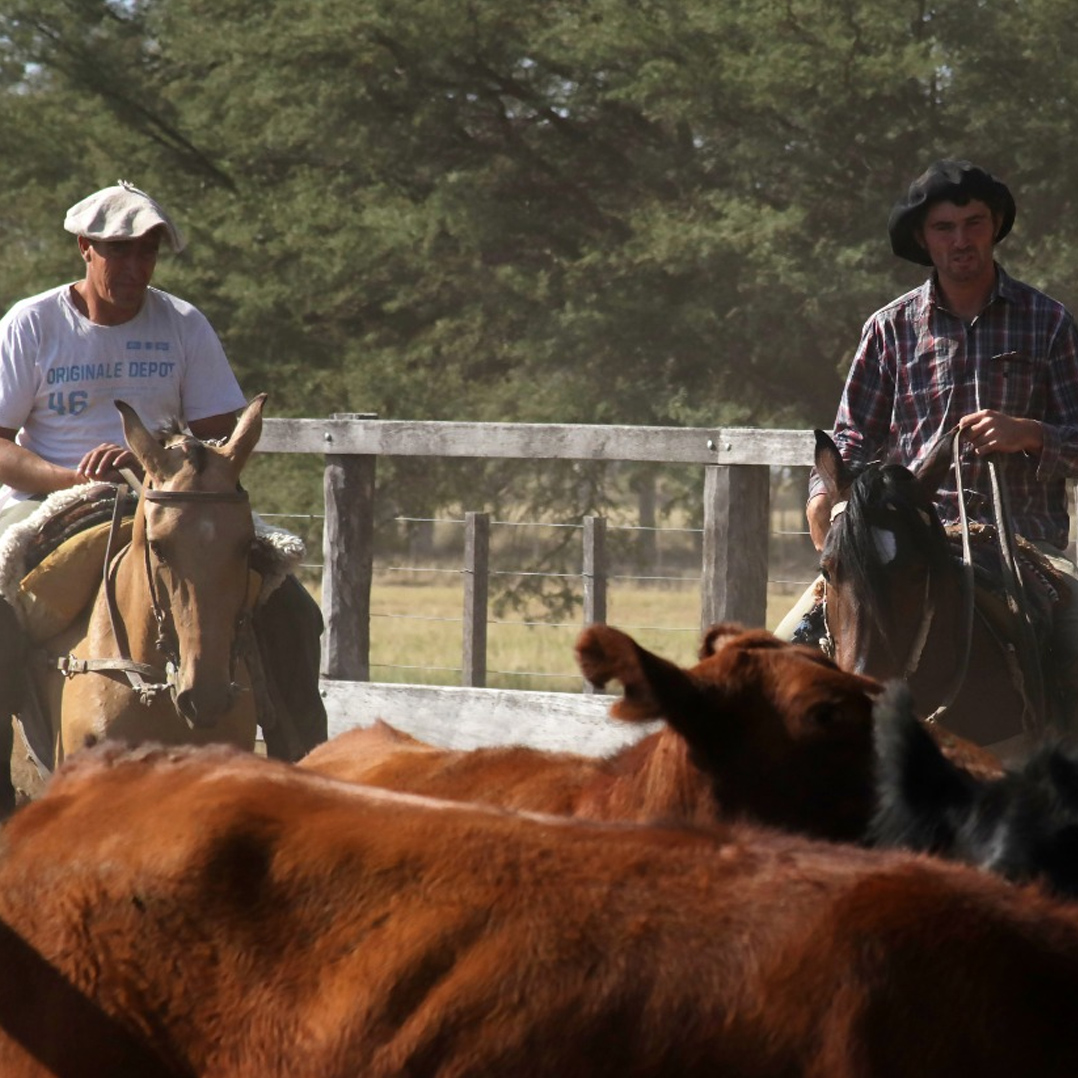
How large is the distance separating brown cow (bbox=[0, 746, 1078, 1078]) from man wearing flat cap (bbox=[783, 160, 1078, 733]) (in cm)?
356

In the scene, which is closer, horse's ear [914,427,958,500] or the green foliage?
horse's ear [914,427,958,500]

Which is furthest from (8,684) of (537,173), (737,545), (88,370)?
(537,173)

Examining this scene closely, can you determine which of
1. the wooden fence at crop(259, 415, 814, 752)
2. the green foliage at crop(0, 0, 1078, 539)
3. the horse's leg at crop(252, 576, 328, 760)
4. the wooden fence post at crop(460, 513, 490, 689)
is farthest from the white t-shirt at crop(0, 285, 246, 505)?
the green foliage at crop(0, 0, 1078, 539)

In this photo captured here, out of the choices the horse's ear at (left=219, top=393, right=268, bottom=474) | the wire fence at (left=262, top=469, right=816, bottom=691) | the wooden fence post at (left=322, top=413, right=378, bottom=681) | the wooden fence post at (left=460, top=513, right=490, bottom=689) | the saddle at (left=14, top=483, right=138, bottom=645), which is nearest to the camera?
the horse's ear at (left=219, top=393, right=268, bottom=474)

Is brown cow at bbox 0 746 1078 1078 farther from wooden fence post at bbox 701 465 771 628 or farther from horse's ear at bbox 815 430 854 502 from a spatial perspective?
wooden fence post at bbox 701 465 771 628

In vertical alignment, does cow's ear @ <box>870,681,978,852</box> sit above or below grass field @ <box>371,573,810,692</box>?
above

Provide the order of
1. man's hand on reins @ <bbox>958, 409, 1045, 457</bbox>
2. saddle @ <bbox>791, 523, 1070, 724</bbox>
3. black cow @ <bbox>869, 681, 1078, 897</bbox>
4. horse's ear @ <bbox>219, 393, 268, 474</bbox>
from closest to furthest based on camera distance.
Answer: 1. black cow @ <bbox>869, 681, 1078, 897</bbox>
2. man's hand on reins @ <bbox>958, 409, 1045, 457</bbox>
3. saddle @ <bbox>791, 523, 1070, 724</bbox>
4. horse's ear @ <bbox>219, 393, 268, 474</bbox>

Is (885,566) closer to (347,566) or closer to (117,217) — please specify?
(117,217)

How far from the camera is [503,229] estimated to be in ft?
67.5

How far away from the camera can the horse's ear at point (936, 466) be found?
5.40 metres

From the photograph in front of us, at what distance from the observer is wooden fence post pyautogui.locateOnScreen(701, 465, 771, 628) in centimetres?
756

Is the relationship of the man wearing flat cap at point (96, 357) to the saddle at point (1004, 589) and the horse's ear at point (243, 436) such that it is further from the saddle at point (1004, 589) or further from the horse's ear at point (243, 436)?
the saddle at point (1004, 589)

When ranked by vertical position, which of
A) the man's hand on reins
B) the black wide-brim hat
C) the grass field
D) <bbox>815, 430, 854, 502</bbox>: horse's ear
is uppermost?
the black wide-brim hat

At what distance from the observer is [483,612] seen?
9.33 meters
